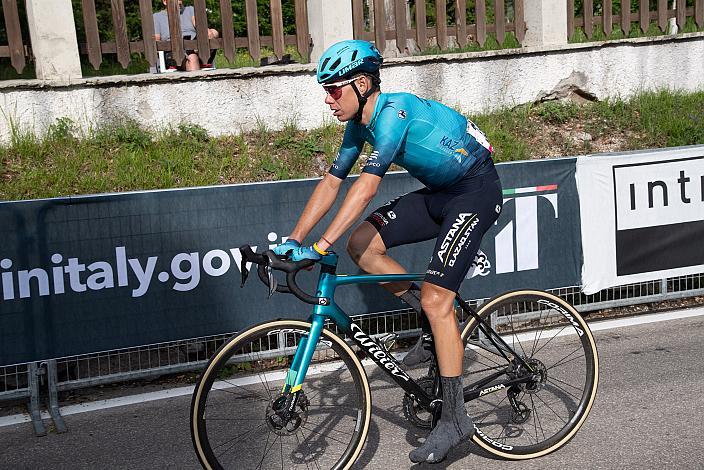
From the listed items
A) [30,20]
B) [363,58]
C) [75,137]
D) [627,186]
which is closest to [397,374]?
[363,58]

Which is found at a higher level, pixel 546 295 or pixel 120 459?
pixel 546 295

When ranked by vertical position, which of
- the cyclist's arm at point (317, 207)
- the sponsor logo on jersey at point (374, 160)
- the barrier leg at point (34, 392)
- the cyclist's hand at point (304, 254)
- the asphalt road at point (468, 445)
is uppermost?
the sponsor logo on jersey at point (374, 160)

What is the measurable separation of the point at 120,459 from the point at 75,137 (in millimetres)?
5043

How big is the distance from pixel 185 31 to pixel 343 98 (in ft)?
25.3

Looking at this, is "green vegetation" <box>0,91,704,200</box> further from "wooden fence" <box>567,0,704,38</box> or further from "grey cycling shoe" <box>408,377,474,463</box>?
"grey cycling shoe" <box>408,377,474,463</box>

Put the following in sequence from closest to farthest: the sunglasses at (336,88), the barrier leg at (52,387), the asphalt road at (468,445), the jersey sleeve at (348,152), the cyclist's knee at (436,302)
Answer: the sunglasses at (336,88)
the cyclist's knee at (436,302)
the jersey sleeve at (348,152)
the asphalt road at (468,445)
the barrier leg at (52,387)

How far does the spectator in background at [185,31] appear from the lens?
34.8ft

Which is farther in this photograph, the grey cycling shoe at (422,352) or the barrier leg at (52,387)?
the barrier leg at (52,387)

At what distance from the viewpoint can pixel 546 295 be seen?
510 cm

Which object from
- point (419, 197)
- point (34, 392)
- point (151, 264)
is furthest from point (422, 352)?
point (34, 392)

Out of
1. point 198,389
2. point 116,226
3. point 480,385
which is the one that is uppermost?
point 116,226

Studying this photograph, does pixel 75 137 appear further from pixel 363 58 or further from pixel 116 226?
pixel 363 58

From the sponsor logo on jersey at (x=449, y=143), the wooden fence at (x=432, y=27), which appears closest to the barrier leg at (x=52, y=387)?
the sponsor logo on jersey at (x=449, y=143)

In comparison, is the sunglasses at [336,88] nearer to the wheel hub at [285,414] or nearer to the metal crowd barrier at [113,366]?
the wheel hub at [285,414]
